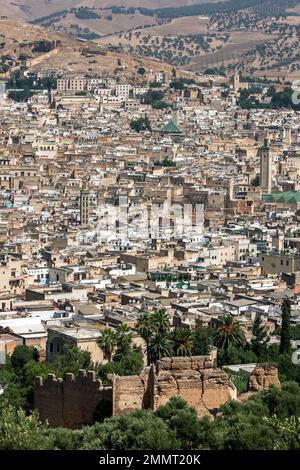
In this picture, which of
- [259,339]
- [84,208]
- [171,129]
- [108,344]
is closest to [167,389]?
[108,344]

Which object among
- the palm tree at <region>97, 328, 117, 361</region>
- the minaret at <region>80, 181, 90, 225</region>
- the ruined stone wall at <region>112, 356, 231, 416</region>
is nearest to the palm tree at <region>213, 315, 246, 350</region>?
the palm tree at <region>97, 328, 117, 361</region>

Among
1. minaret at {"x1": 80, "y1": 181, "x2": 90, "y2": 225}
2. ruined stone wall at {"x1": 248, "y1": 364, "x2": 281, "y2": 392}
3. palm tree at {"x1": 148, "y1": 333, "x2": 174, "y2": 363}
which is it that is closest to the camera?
ruined stone wall at {"x1": 248, "y1": 364, "x2": 281, "y2": 392}

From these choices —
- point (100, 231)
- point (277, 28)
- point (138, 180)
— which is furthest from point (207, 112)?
point (277, 28)

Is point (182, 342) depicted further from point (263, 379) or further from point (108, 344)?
point (263, 379)

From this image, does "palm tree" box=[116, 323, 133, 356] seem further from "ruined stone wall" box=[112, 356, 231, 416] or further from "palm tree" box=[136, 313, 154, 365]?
"ruined stone wall" box=[112, 356, 231, 416]

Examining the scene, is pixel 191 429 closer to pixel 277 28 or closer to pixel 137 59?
pixel 137 59

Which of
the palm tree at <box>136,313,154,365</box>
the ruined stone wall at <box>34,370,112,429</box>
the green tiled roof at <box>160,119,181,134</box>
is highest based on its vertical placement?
the ruined stone wall at <box>34,370,112,429</box>
